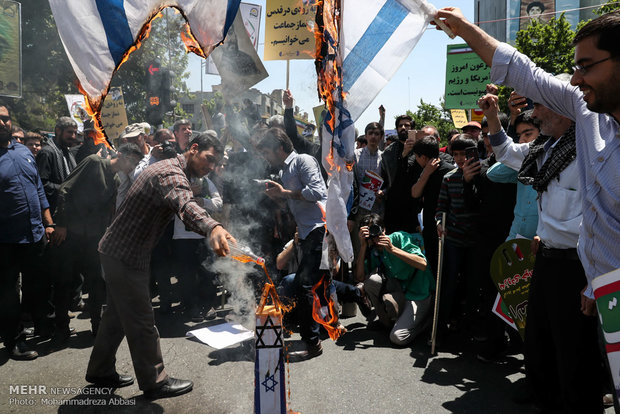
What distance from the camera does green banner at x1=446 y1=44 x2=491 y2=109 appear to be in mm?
7598

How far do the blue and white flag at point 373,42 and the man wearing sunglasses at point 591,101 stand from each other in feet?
0.55

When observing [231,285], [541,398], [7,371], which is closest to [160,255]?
[231,285]

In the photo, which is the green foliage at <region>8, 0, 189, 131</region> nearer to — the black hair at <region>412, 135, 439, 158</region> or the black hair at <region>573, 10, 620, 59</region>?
the black hair at <region>412, 135, 439, 158</region>

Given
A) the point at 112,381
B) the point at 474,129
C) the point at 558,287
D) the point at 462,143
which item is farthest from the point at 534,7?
the point at 112,381

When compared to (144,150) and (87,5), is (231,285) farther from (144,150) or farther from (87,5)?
(87,5)

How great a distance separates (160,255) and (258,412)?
324cm

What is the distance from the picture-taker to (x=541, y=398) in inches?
101

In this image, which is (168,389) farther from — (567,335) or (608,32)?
(608,32)

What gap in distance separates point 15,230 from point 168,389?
6.99 feet

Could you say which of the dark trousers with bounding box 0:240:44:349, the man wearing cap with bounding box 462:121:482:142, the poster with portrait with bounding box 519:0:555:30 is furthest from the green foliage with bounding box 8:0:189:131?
the poster with portrait with bounding box 519:0:555:30

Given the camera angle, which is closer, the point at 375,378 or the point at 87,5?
A: the point at 87,5

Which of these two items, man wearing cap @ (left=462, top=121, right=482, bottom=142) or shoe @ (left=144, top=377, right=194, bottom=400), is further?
man wearing cap @ (left=462, top=121, right=482, bottom=142)

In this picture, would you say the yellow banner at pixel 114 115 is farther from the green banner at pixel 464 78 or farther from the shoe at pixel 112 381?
the green banner at pixel 464 78

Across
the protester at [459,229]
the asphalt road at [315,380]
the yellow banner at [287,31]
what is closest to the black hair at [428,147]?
the protester at [459,229]
